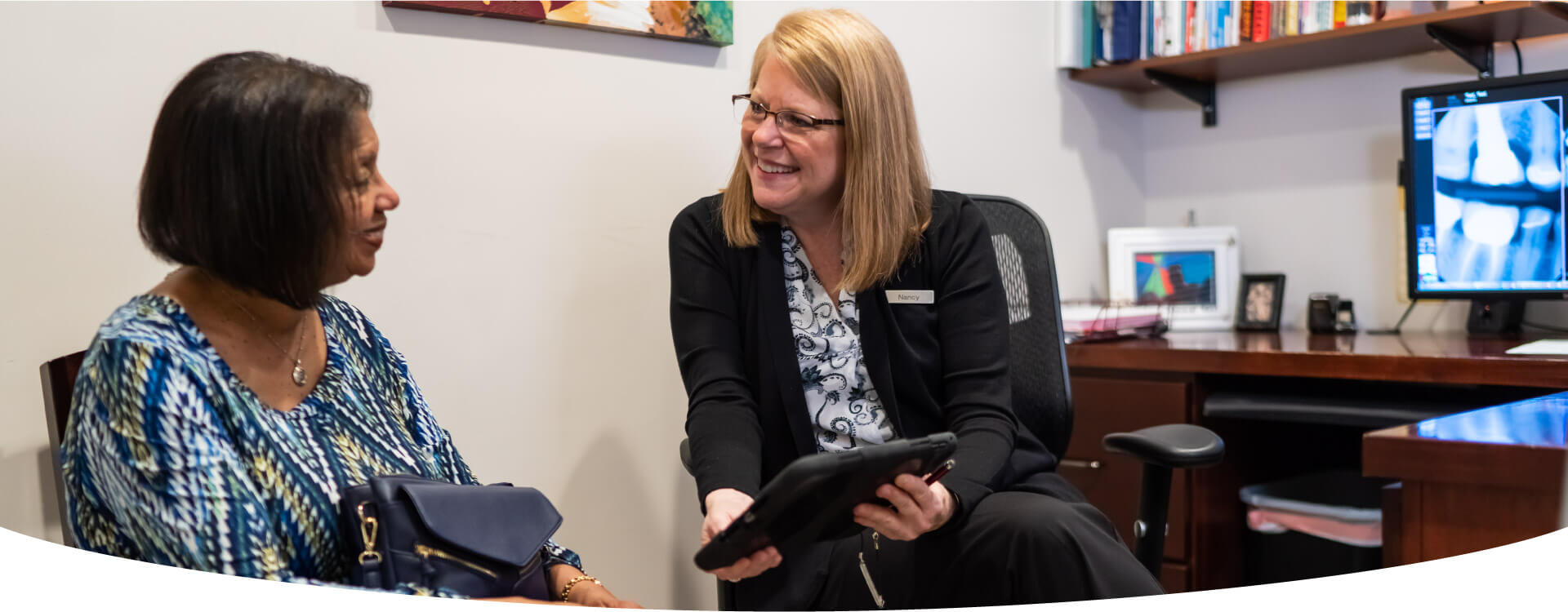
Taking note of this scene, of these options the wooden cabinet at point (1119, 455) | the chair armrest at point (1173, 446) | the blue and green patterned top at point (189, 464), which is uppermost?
the blue and green patterned top at point (189, 464)

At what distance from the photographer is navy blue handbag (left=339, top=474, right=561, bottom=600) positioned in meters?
0.63

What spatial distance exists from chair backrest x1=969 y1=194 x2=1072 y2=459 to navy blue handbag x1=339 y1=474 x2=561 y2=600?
0.61 meters

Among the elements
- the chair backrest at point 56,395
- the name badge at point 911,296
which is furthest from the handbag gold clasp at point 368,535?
the name badge at point 911,296

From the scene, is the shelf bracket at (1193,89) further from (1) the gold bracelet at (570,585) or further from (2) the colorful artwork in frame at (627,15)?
(1) the gold bracelet at (570,585)

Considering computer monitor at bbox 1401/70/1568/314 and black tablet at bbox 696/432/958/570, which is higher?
computer monitor at bbox 1401/70/1568/314

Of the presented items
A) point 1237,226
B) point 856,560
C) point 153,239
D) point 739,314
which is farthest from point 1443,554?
point 1237,226

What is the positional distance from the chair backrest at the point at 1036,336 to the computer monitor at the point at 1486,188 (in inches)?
28.2

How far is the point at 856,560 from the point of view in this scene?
3.07ft

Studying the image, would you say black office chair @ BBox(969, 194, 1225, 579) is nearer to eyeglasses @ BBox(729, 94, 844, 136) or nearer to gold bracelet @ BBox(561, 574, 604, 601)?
eyeglasses @ BBox(729, 94, 844, 136)

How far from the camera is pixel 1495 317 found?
5.38 ft

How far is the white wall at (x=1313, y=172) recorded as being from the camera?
5.72ft

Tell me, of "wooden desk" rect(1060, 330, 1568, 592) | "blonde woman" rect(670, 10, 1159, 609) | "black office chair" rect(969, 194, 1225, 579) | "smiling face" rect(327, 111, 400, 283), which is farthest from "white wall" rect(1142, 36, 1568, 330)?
"smiling face" rect(327, 111, 400, 283)

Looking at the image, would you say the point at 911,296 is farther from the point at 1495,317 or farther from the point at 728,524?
the point at 1495,317

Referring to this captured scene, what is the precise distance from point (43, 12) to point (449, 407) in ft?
1.47
